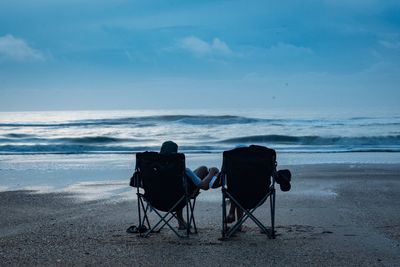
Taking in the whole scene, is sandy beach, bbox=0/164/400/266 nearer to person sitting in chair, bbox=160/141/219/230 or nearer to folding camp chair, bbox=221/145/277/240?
person sitting in chair, bbox=160/141/219/230

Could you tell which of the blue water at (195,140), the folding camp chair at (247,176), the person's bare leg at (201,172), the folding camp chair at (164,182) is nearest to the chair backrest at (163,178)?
the folding camp chair at (164,182)

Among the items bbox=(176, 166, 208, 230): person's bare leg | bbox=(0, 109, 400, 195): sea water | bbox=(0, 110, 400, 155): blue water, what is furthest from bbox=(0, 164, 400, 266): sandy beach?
bbox=(0, 110, 400, 155): blue water

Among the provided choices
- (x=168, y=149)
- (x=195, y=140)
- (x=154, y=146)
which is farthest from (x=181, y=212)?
(x=195, y=140)

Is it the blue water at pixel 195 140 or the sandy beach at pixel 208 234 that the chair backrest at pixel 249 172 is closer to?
the sandy beach at pixel 208 234

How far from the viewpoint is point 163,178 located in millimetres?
5902

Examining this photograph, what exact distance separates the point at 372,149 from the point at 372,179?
10272 millimetres

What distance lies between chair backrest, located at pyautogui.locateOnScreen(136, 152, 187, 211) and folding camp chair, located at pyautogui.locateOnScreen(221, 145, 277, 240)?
458mm

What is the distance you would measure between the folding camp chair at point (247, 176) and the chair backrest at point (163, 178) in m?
0.46

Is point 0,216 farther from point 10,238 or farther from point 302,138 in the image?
point 302,138

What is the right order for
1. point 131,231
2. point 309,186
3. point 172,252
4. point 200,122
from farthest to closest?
point 200,122
point 309,186
point 131,231
point 172,252

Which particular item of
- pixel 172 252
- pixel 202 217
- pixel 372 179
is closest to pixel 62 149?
pixel 372 179

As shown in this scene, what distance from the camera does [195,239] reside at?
18.7 ft

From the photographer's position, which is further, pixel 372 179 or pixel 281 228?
pixel 372 179

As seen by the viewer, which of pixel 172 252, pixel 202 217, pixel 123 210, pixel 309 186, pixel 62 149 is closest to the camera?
pixel 172 252
